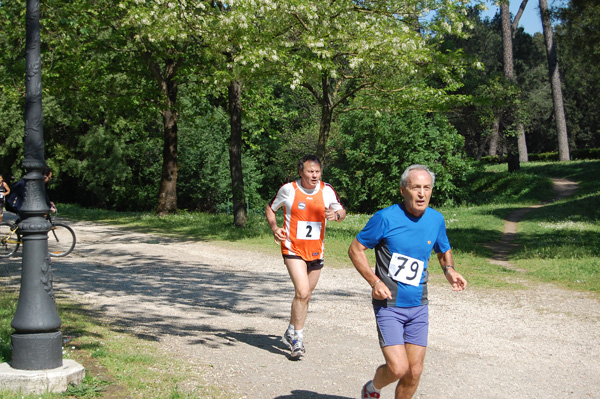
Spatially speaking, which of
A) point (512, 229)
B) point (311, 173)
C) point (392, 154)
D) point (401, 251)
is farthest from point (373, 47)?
point (392, 154)

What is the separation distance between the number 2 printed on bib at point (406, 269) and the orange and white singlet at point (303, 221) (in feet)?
7.36

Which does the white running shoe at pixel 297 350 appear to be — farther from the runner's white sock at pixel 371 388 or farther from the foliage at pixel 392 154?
the foliage at pixel 392 154

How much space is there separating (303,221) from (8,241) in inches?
385

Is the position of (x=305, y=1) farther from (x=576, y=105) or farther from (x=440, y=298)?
(x=576, y=105)

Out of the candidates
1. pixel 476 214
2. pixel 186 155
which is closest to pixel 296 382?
pixel 476 214

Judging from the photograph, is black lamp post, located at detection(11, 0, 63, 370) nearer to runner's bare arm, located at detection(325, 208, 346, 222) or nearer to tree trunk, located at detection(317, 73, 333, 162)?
runner's bare arm, located at detection(325, 208, 346, 222)

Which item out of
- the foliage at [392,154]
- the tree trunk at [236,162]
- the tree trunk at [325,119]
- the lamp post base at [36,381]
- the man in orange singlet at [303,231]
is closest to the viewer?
the lamp post base at [36,381]

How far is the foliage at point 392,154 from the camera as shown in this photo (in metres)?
33.1

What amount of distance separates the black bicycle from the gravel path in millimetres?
1083

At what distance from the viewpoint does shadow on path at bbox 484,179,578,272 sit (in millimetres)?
14886

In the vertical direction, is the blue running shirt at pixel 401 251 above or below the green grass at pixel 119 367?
above

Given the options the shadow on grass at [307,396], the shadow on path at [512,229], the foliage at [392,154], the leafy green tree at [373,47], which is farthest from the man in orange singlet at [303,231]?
the foliage at [392,154]

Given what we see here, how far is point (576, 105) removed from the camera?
6250cm

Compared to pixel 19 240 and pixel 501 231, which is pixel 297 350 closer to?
pixel 19 240
